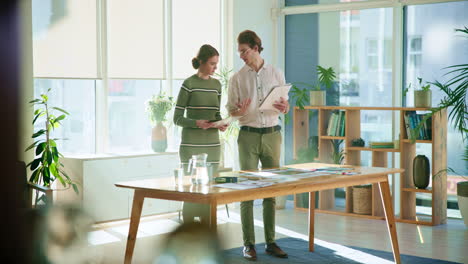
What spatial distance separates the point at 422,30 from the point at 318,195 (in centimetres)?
219

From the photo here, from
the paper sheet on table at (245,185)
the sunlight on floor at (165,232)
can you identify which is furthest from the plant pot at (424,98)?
the paper sheet on table at (245,185)

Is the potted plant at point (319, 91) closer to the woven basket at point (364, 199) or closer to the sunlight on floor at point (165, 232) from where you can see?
the woven basket at point (364, 199)

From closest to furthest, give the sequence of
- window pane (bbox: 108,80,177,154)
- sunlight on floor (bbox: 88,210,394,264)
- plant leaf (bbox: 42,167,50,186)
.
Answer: sunlight on floor (bbox: 88,210,394,264)
plant leaf (bbox: 42,167,50,186)
window pane (bbox: 108,80,177,154)

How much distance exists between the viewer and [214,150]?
472 centimetres

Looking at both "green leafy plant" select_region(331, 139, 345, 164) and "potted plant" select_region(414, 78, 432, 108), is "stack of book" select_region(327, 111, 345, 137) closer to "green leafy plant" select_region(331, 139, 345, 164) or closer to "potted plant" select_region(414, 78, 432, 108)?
"green leafy plant" select_region(331, 139, 345, 164)

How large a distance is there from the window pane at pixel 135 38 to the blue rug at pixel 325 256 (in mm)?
2578

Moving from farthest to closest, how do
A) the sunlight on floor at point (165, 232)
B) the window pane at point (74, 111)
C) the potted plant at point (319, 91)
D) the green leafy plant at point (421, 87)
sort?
the potted plant at point (319, 91) → the green leafy plant at point (421, 87) → the window pane at point (74, 111) → the sunlight on floor at point (165, 232)

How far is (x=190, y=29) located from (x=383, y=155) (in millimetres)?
2654

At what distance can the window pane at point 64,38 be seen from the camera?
19.1ft

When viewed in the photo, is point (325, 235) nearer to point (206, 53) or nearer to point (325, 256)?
A: point (325, 256)

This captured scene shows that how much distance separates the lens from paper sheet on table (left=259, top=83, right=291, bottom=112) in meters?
4.32

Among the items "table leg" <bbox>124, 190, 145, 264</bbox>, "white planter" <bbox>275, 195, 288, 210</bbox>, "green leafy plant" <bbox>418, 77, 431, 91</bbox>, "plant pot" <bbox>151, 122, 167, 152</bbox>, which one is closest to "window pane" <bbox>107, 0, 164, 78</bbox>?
"plant pot" <bbox>151, 122, 167, 152</bbox>

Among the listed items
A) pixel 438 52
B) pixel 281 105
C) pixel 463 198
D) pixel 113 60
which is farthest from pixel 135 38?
pixel 463 198

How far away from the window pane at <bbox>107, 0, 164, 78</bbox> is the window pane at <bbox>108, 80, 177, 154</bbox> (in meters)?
0.14
